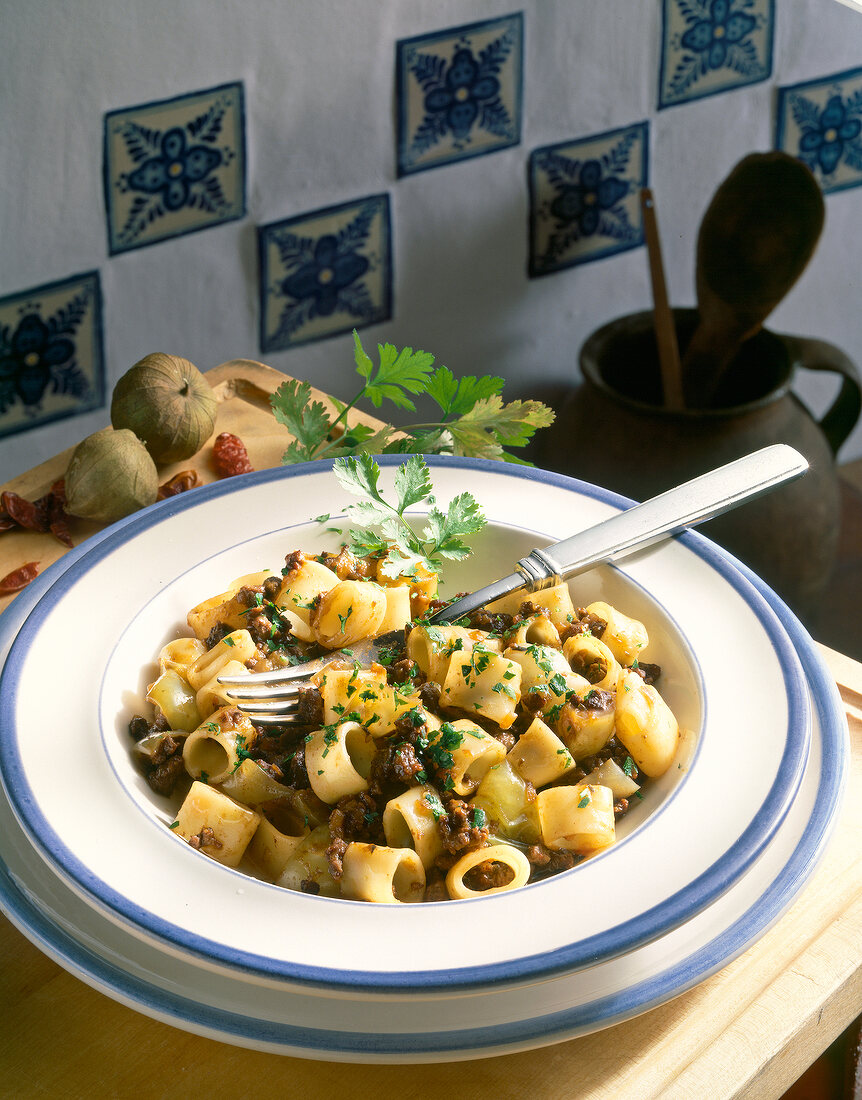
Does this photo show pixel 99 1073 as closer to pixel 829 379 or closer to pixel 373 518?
pixel 373 518

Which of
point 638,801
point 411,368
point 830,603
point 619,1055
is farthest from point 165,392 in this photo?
point 830,603

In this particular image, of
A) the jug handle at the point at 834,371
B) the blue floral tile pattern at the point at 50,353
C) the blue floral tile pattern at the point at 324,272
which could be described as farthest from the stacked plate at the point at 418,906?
the jug handle at the point at 834,371

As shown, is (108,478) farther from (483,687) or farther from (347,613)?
(483,687)

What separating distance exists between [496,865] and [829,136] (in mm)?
3391

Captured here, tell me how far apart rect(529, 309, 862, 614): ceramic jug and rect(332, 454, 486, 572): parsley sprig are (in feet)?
4.73

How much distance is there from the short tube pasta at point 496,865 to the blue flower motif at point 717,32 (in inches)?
115

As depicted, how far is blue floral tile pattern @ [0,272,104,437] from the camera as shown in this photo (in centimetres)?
284

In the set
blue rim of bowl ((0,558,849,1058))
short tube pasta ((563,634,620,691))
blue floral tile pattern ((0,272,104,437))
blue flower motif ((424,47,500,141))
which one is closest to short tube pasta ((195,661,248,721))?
blue rim of bowl ((0,558,849,1058))

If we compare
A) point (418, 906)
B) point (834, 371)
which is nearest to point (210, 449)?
point (418, 906)

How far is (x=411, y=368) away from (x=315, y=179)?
4.10 ft

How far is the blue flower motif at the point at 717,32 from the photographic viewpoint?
3547 mm

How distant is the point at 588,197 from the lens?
367cm

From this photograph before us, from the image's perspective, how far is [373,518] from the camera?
6.09ft

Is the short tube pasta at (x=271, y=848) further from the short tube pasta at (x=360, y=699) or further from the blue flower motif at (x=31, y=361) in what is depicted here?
the blue flower motif at (x=31, y=361)
